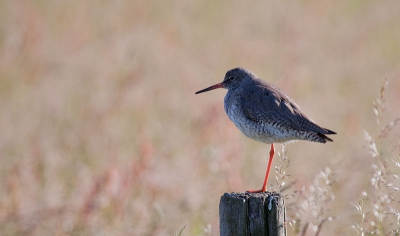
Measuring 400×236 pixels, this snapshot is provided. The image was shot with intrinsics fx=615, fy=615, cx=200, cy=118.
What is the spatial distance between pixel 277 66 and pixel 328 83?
36.3 inches

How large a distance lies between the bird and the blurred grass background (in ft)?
2.15

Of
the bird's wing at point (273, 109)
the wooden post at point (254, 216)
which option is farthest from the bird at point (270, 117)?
the wooden post at point (254, 216)

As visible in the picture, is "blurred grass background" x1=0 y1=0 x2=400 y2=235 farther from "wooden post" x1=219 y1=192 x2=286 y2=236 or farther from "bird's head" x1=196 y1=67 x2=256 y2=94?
"wooden post" x1=219 y1=192 x2=286 y2=236

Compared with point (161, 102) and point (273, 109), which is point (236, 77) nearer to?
point (273, 109)

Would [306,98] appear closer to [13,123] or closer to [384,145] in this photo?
[384,145]

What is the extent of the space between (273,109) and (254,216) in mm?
1768

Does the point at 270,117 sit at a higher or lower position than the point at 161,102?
lower

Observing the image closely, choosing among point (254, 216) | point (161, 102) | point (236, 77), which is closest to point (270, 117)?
point (236, 77)

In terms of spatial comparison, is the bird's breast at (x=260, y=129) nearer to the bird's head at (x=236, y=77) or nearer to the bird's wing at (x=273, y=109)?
the bird's wing at (x=273, y=109)

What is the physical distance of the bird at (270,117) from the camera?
16.5ft

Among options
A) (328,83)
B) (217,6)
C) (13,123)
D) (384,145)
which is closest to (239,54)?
(328,83)

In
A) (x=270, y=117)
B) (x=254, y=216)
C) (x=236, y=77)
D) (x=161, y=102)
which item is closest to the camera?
(x=254, y=216)

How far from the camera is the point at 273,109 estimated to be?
5.23m

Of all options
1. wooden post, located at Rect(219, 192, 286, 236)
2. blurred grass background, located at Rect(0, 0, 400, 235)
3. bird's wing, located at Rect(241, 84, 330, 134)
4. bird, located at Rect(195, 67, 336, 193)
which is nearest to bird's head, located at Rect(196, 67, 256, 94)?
bird, located at Rect(195, 67, 336, 193)
